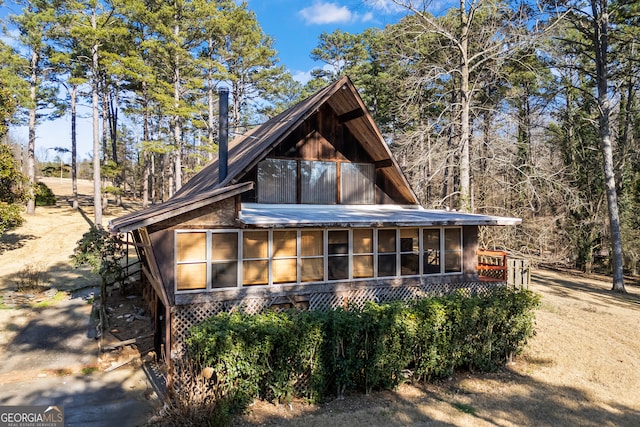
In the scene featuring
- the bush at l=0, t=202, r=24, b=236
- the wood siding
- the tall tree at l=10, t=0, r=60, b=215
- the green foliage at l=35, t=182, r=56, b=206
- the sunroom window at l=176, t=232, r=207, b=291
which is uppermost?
the tall tree at l=10, t=0, r=60, b=215

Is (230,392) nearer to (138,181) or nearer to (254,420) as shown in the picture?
(254,420)

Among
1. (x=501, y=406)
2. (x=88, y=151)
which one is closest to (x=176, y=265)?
(x=501, y=406)

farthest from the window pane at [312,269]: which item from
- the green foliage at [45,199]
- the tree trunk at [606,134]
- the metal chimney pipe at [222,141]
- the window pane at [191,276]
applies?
the green foliage at [45,199]

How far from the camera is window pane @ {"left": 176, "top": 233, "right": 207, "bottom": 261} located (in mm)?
8870

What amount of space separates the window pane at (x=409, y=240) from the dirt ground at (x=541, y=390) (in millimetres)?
4038

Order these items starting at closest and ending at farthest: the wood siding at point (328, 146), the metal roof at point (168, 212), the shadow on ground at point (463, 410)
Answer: the shadow on ground at point (463, 410), the metal roof at point (168, 212), the wood siding at point (328, 146)

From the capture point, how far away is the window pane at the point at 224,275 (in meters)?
9.25

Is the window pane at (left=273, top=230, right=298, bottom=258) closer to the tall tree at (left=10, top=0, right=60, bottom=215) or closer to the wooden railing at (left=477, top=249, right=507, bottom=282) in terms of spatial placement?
the wooden railing at (left=477, top=249, right=507, bottom=282)

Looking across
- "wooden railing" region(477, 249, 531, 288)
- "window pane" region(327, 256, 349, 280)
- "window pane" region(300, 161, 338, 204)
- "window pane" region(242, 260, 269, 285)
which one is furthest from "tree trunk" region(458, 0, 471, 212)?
"window pane" region(242, 260, 269, 285)

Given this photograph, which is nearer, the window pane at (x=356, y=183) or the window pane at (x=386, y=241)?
the window pane at (x=386, y=241)

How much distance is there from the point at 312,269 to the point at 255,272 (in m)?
1.66

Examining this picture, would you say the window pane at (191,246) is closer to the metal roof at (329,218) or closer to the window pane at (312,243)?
the metal roof at (329,218)

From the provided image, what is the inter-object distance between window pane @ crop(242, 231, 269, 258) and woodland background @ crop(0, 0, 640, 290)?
839cm

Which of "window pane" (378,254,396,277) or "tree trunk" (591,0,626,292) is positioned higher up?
"tree trunk" (591,0,626,292)
